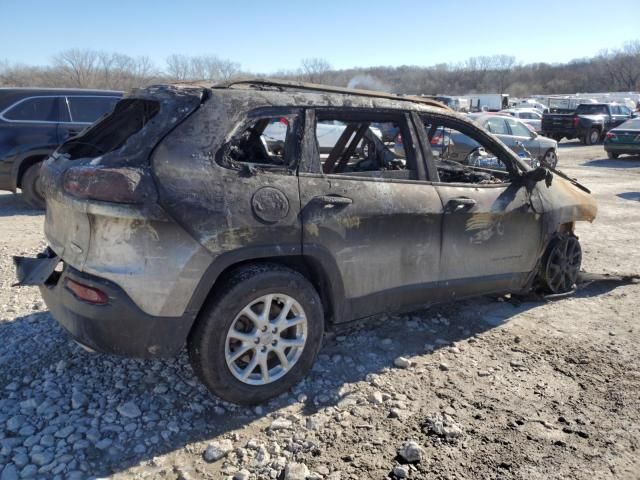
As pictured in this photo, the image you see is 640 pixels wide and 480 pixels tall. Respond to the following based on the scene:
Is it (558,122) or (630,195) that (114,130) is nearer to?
(630,195)

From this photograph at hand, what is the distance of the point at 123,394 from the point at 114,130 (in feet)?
5.32

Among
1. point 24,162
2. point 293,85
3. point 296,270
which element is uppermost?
point 293,85

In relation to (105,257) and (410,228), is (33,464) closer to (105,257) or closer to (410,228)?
(105,257)

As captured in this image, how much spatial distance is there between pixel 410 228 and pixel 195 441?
1.86m

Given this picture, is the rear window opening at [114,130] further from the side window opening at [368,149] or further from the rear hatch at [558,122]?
the rear hatch at [558,122]

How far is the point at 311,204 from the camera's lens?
3.07 metres

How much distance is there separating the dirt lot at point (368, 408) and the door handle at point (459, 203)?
40.8 inches

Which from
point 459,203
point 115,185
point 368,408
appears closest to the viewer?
point 115,185

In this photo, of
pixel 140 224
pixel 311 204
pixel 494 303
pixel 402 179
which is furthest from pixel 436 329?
pixel 140 224

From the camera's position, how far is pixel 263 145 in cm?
381

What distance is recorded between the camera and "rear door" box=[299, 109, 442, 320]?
3.14m

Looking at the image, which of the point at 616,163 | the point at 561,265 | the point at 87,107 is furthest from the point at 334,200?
the point at 616,163

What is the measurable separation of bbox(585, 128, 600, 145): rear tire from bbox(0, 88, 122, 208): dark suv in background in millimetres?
Result: 22497

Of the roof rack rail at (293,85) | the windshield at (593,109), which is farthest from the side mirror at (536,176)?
the windshield at (593,109)
